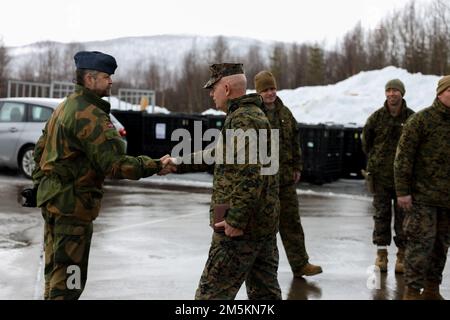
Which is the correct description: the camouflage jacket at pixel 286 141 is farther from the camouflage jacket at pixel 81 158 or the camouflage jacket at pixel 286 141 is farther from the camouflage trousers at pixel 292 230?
the camouflage jacket at pixel 81 158

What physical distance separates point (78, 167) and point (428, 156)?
2880 millimetres

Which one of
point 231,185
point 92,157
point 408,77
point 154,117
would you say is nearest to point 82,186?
point 92,157

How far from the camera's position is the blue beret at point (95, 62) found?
163 inches

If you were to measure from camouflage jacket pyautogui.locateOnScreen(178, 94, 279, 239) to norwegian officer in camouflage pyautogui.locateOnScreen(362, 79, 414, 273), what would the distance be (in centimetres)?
276

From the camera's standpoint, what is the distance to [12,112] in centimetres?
1358

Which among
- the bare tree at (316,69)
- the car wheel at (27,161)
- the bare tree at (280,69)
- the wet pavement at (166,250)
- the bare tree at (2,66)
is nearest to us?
the wet pavement at (166,250)

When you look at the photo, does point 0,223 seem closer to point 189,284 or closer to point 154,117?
point 189,284

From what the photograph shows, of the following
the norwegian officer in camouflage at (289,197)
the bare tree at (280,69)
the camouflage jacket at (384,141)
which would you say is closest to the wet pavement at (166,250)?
the norwegian officer in camouflage at (289,197)

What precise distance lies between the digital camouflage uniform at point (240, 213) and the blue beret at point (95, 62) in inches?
30.4

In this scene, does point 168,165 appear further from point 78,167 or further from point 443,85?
point 443,85

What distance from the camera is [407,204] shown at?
18.0 ft

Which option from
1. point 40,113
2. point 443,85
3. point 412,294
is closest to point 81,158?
point 412,294

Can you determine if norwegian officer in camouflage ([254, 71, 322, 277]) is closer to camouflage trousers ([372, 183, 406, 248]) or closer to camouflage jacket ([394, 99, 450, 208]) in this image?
camouflage trousers ([372, 183, 406, 248])

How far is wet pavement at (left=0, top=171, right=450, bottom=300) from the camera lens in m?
5.84
